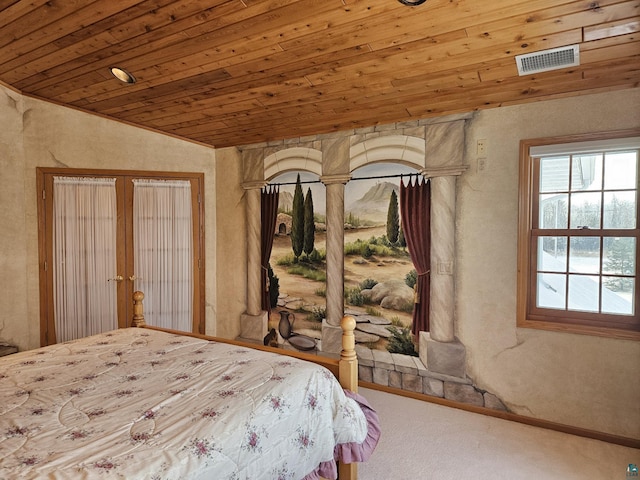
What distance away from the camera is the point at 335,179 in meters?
3.59

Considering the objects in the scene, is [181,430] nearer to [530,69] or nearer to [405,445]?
[405,445]

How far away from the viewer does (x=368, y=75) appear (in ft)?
8.12

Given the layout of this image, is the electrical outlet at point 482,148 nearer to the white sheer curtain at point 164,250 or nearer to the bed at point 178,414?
the bed at point 178,414

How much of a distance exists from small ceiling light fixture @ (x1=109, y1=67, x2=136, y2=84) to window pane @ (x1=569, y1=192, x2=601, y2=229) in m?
3.33

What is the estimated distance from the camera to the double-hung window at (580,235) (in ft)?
8.41

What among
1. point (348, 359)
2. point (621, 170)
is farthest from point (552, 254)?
point (348, 359)

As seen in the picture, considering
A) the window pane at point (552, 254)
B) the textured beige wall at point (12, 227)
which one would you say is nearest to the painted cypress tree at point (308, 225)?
the window pane at point (552, 254)

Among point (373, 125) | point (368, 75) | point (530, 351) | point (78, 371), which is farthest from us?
point (373, 125)

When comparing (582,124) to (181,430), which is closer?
(181,430)

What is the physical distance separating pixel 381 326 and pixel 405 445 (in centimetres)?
108

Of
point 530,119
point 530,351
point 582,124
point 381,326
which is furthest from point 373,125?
point 530,351

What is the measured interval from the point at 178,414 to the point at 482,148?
2756mm

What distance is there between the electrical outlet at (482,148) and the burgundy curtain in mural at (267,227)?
78.2 inches

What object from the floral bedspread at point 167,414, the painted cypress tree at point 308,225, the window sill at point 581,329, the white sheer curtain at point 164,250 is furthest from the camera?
the white sheer curtain at point 164,250
